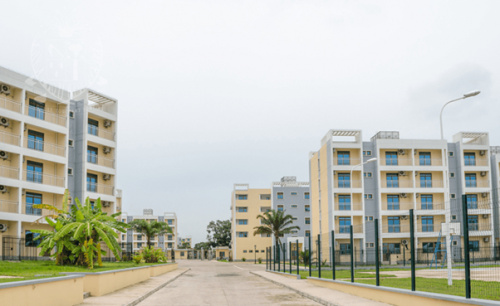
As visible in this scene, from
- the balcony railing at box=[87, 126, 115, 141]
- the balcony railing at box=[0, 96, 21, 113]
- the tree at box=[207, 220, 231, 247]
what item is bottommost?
the tree at box=[207, 220, 231, 247]

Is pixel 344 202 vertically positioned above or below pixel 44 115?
below

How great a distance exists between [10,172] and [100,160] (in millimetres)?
11398

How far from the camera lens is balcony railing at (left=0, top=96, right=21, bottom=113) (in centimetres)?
3781

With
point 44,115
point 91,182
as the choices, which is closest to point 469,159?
point 91,182

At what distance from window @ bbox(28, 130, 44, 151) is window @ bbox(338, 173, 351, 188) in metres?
33.5

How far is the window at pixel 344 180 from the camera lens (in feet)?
197

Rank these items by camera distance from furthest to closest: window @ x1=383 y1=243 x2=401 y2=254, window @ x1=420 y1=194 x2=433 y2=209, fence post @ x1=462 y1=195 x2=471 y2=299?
1. window @ x1=420 y1=194 x2=433 y2=209
2. window @ x1=383 y1=243 x2=401 y2=254
3. fence post @ x1=462 y1=195 x2=471 y2=299

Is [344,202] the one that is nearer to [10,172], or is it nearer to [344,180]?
[344,180]

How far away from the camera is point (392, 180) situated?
200 feet

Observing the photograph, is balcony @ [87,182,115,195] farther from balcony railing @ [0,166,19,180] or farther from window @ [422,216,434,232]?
window @ [422,216,434,232]

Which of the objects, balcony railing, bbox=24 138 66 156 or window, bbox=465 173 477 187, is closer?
balcony railing, bbox=24 138 66 156

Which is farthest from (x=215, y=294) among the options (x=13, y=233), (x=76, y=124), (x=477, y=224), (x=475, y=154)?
(x=475, y=154)

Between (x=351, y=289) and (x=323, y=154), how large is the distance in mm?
44456

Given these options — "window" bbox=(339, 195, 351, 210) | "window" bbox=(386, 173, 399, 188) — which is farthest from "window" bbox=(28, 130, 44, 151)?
"window" bbox=(386, 173, 399, 188)
